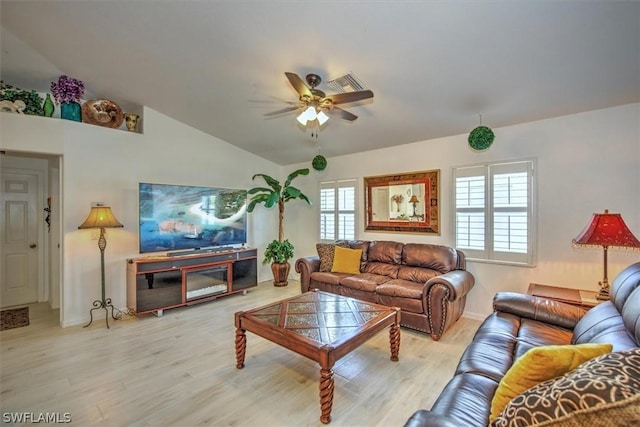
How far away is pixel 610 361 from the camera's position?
0.97 m

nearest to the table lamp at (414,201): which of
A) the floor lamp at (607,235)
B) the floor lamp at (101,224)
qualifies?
the floor lamp at (607,235)

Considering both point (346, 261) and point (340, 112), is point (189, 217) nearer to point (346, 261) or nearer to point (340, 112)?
point (346, 261)

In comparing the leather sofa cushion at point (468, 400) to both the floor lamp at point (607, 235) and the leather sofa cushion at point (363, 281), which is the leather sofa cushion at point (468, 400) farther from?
the leather sofa cushion at point (363, 281)

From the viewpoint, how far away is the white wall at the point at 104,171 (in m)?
3.46

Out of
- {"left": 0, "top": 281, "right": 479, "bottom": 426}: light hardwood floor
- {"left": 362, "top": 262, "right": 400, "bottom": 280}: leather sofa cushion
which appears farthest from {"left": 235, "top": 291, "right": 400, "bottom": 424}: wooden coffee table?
{"left": 362, "top": 262, "right": 400, "bottom": 280}: leather sofa cushion

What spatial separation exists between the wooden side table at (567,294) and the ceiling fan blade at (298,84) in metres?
3.02

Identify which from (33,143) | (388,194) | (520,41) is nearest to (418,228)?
(388,194)

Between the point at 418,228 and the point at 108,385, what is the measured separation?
4019 millimetres

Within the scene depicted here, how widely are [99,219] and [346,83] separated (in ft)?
11.1

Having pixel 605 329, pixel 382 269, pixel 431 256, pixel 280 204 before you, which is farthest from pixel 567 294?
pixel 280 204

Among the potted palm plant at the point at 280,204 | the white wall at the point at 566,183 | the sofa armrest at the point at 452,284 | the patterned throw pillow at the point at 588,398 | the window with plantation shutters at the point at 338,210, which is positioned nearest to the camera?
the patterned throw pillow at the point at 588,398

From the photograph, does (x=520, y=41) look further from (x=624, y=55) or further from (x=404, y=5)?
(x=404, y=5)

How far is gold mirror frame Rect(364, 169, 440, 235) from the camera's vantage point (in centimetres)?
422

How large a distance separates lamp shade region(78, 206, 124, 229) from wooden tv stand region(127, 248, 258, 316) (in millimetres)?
597
